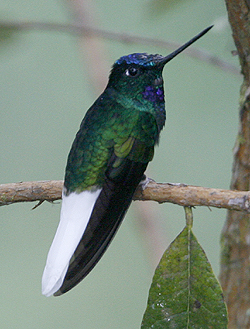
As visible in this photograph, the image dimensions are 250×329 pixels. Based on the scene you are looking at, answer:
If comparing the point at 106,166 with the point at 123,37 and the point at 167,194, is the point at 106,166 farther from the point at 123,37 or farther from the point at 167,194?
the point at 123,37

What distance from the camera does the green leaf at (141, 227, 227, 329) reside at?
1256mm

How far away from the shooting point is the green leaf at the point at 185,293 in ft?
4.12

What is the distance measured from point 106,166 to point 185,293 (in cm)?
50

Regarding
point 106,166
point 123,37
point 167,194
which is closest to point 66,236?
point 106,166

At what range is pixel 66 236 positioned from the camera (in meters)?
1.51

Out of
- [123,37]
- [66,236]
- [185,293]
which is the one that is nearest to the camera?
[185,293]

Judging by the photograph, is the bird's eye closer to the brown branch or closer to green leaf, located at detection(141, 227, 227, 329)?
the brown branch

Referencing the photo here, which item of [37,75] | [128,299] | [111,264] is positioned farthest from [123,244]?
[37,75]

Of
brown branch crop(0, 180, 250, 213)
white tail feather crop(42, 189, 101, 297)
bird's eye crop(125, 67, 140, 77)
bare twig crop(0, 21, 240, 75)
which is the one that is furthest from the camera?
bare twig crop(0, 21, 240, 75)

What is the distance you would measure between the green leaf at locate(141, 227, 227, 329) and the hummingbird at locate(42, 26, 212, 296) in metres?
0.24

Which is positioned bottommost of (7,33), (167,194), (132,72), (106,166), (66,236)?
(66,236)

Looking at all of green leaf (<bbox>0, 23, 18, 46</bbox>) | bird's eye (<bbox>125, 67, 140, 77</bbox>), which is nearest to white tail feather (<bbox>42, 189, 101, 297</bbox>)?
bird's eye (<bbox>125, 67, 140, 77</bbox>)

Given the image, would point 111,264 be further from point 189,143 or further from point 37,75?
point 37,75

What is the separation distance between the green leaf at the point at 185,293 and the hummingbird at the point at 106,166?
0.24 m
